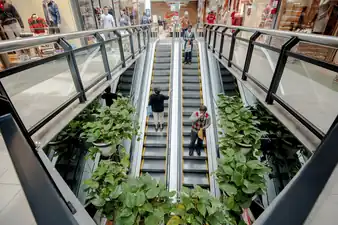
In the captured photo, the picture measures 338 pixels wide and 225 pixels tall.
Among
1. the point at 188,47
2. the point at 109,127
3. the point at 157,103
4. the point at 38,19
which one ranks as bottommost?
the point at 157,103

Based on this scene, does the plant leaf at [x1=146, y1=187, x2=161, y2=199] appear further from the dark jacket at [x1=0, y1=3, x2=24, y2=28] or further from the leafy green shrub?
the dark jacket at [x1=0, y1=3, x2=24, y2=28]

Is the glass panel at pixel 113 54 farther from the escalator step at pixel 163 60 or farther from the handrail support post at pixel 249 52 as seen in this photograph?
the escalator step at pixel 163 60

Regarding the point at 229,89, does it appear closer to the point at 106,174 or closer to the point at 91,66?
the point at 91,66

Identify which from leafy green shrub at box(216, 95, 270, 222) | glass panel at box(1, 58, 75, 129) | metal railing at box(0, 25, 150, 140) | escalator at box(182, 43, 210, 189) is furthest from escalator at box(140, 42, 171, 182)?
glass panel at box(1, 58, 75, 129)

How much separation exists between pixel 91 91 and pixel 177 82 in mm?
3809

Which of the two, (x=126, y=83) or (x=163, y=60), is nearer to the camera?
(x=126, y=83)

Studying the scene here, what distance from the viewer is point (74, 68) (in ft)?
7.39

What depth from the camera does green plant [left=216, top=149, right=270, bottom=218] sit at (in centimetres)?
182

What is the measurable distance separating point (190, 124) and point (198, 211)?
431 centimetres

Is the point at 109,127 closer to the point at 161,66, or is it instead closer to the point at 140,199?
the point at 140,199

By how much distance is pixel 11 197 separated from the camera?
52.8 inches

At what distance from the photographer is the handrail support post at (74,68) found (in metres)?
2.05

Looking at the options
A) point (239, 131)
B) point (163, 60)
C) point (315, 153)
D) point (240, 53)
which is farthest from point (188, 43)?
point (315, 153)

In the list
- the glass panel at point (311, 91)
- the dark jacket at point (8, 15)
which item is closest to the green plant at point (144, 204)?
the glass panel at point (311, 91)
